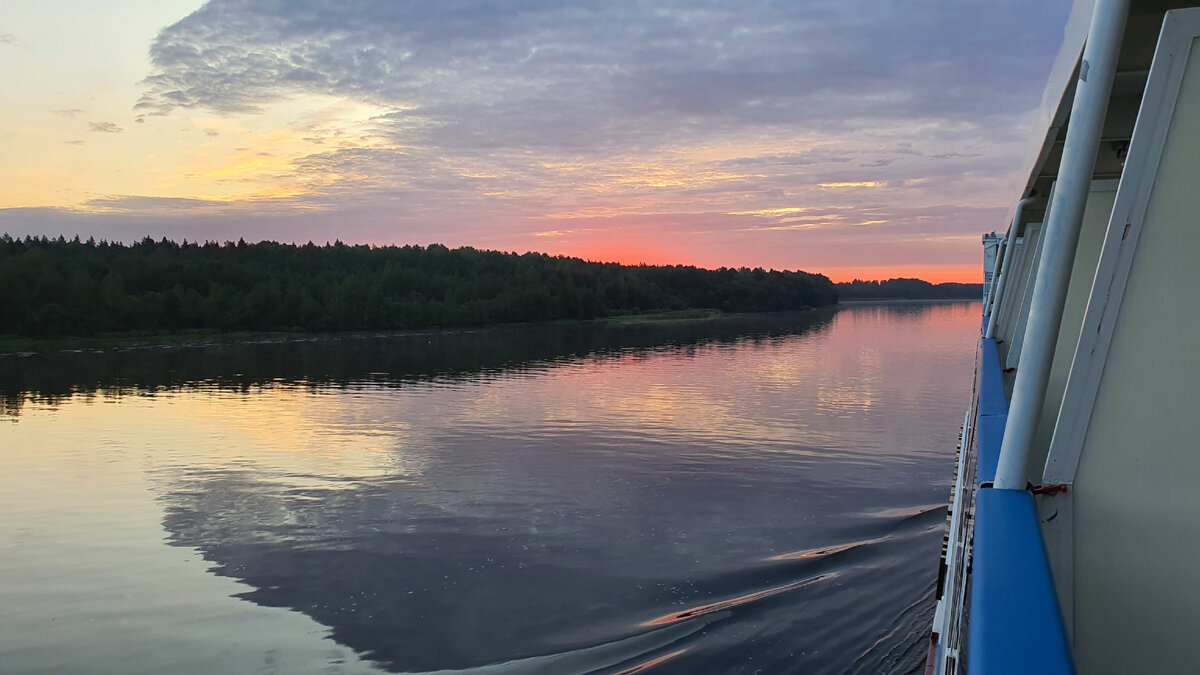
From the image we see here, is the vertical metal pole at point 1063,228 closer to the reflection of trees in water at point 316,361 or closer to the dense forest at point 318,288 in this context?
the reflection of trees in water at point 316,361

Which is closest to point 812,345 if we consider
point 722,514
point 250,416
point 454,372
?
point 454,372

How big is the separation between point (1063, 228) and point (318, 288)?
277 ft

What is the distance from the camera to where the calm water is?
7758 mm

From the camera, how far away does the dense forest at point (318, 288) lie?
60.2 metres

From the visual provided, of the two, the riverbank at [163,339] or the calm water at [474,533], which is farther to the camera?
the riverbank at [163,339]

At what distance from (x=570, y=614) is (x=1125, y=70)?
672cm

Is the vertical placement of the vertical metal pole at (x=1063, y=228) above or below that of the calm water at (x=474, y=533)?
above

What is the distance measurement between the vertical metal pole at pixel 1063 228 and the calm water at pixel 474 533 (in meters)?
A: 5.61

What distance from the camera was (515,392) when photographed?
28.9 m

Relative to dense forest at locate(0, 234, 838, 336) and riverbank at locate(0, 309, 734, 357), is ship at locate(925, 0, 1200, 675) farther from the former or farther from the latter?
dense forest at locate(0, 234, 838, 336)

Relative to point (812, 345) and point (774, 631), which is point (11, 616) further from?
point (812, 345)

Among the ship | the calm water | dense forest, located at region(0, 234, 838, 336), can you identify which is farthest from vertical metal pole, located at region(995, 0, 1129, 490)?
dense forest, located at region(0, 234, 838, 336)

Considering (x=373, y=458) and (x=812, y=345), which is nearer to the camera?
(x=373, y=458)

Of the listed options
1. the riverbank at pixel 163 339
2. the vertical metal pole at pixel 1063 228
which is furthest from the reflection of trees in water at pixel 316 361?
the vertical metal pole at pixel 1063 228
